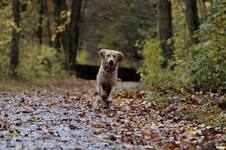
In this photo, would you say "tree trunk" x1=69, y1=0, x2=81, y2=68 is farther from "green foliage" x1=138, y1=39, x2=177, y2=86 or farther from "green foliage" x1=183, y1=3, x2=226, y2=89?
"green foliage" x1=183, y1=3, x2=226, y2=89

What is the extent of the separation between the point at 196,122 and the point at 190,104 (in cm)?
325

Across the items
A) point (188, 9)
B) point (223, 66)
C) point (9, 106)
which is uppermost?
point (188, 9)

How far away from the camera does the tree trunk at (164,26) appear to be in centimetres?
2502

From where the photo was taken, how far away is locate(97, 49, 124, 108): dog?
49.2 feet

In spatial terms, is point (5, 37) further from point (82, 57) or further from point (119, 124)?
point (82, 57)

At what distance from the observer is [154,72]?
80.3 feet

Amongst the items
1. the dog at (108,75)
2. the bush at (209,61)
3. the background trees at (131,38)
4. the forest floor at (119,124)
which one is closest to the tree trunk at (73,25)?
the background trees at (131,38)

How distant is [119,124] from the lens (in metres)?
11.7

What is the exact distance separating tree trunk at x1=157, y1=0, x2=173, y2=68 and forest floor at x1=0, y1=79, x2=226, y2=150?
26.3ft

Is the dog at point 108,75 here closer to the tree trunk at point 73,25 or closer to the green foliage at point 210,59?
the green foliage at point 210,59

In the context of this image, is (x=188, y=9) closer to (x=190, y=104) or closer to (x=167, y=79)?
(x=167, y=79)

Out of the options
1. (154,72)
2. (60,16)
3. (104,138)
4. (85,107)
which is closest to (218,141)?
(104,138)

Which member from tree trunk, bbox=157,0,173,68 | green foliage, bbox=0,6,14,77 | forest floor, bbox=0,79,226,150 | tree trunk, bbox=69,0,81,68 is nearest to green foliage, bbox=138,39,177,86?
tree trunk, bbox=157,0,173,68

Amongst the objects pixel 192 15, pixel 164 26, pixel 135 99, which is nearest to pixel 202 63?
pixel 135 99
